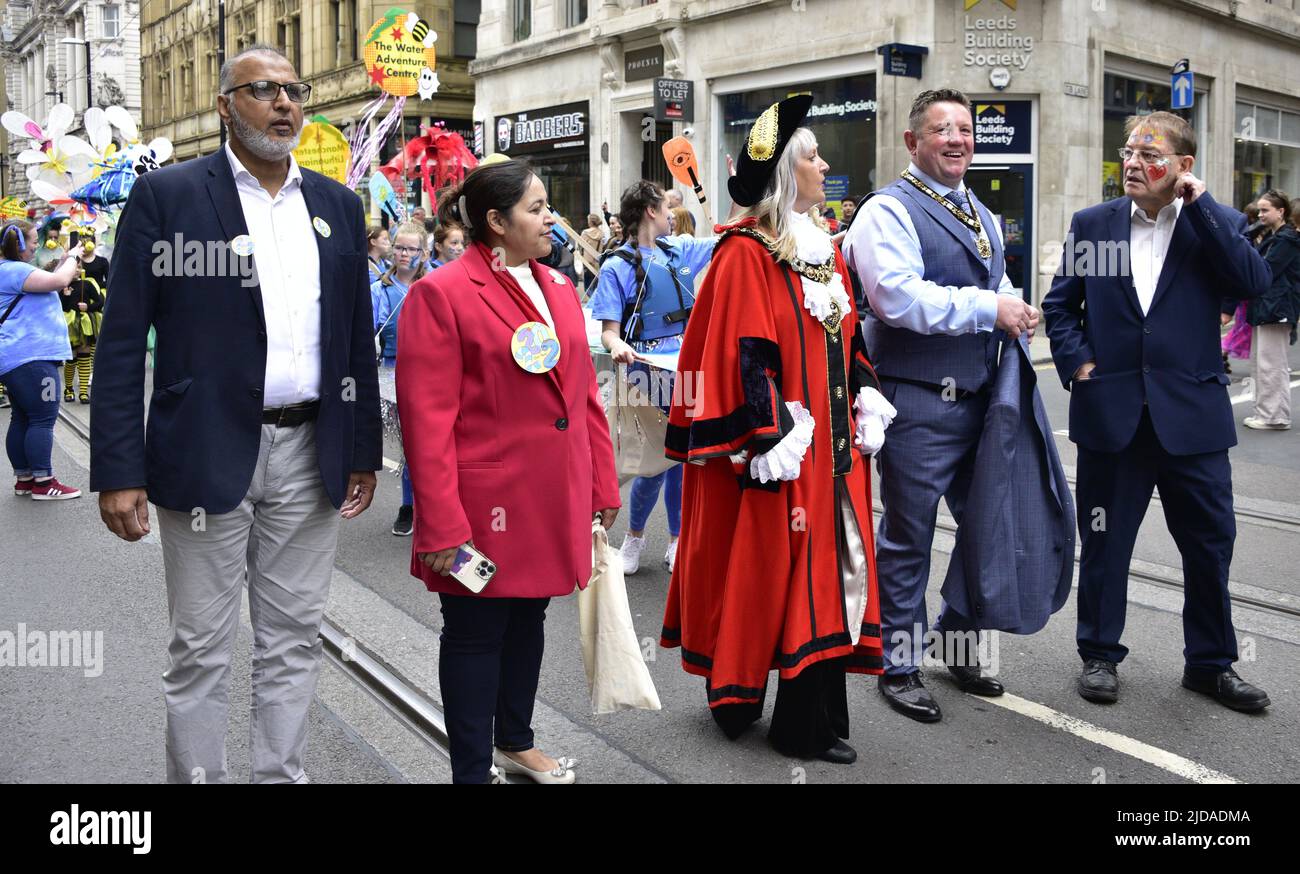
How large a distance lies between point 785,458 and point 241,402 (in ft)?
5.26

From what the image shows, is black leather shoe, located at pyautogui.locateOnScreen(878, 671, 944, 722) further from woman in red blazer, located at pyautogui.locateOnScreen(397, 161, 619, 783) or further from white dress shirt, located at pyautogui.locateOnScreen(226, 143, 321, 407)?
white dress shirt, located at pyautogui.locateOnScreen(226, 143, 321, 407)

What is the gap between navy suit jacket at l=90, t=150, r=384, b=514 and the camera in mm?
3066

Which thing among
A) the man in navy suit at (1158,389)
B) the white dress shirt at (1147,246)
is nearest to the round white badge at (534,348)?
the man in navy suit at (1158,389)

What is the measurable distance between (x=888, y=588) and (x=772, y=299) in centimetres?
122

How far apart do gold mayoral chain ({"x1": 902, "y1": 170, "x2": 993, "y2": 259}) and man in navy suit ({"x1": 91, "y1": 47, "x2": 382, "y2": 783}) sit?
80.4 inches

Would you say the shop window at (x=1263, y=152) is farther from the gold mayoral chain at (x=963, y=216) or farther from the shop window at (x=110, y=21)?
the shop window at (x=110, y=21)

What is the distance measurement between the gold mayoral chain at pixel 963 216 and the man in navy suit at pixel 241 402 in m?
2.04

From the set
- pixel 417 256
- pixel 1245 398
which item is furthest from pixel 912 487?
pixel 1245 398

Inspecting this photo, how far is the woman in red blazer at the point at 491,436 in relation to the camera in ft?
10.8

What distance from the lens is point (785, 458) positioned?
12.4ft
